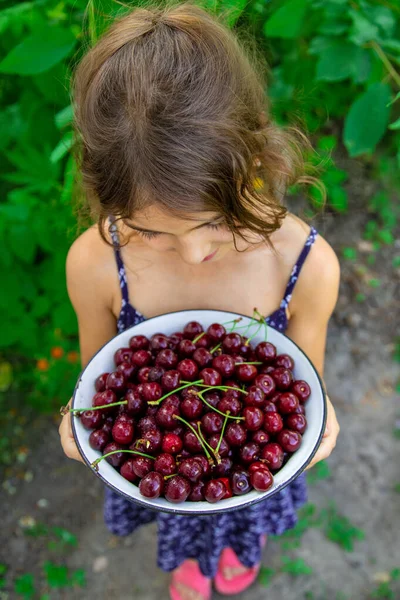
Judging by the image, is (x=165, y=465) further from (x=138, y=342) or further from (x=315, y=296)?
(x=315, y=296)

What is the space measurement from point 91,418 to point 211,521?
763 millimetres

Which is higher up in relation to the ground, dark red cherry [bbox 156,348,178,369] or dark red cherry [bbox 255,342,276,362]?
dark red cherry [bbox 156,348,178,369]

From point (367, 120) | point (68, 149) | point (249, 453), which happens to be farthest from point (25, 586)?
point (367, 120)

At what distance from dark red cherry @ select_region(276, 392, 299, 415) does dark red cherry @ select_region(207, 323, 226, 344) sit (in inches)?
9.7

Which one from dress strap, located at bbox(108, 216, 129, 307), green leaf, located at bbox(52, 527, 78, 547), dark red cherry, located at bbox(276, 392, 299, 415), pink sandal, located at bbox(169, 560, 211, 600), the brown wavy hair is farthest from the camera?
green leaf, located at bbox(52, 527, 78, 547)

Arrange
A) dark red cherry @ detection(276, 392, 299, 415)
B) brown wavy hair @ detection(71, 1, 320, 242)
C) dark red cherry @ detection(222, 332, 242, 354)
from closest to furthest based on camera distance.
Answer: brown wavy hair @ detection(71, 1, 320, 242) → dark red cherry @ detection(276, 392, 299, 415) → dark red cherry @ detection(222, 332, 242, 354)

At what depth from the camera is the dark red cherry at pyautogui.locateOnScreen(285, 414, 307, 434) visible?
124cm

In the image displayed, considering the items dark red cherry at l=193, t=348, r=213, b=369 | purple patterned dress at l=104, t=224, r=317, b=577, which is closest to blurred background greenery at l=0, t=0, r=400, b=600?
purple patterned dress at l=104, t=224, r=317, b=577

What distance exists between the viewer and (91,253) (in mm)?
1621

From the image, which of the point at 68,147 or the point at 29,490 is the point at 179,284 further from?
the point at 29,490

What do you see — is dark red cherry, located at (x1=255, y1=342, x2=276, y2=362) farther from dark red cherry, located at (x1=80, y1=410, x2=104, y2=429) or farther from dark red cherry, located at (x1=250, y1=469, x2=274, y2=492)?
dark red cherry, located at (x1=80, y1=410, x2=104, y2=429)

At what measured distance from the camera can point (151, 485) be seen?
1.12 metres

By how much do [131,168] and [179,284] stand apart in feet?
1.92

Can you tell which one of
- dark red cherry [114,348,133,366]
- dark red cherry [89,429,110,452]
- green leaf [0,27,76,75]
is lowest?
dark red cherry [89,429,110,452]
